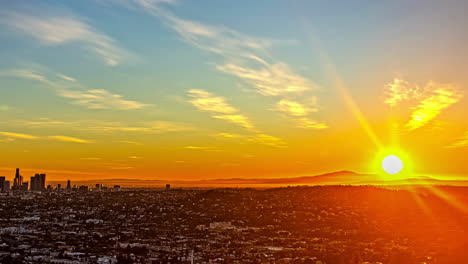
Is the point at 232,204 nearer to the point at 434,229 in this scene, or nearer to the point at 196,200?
the point at 196,200

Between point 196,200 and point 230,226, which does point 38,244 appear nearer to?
point 230,226

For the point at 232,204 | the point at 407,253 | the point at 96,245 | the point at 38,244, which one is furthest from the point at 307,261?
the point at 232,204

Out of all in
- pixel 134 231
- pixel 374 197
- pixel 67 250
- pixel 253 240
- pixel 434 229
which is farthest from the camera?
pixel 374 197

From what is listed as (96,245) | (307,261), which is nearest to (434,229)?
(307,261)

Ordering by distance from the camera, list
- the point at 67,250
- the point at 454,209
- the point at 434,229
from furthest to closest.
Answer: the point at 454,209
the point at 434,229
the point at 67,250

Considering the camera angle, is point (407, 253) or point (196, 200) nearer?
point (407, 253)

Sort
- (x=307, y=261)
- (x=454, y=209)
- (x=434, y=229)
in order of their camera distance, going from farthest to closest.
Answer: (x=454, y=209), (x=434, y=229), (x=307, y=261)
